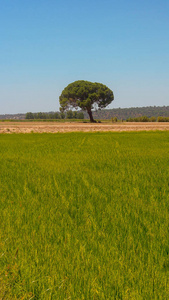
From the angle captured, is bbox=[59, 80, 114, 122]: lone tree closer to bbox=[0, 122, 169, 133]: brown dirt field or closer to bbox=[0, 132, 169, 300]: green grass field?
bbox=[0, 122, 169, 133]: brown dirt field

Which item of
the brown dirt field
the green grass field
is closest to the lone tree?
the brown dirt field

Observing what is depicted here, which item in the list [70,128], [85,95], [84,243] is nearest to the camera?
[84,243]

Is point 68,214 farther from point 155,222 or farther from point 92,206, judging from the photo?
point 155,222

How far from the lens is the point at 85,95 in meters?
75.4

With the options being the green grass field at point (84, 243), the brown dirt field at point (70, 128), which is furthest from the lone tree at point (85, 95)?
the green grass field at point (84, 243)

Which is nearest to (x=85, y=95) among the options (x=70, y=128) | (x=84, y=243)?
(x=70, y=128)

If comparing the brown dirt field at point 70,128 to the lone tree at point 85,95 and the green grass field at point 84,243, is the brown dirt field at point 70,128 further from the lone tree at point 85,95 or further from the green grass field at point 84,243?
the green grass field at point 84,243

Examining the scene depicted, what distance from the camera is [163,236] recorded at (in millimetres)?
3115

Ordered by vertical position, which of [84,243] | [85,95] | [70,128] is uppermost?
[85,95]

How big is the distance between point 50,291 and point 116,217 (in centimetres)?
180

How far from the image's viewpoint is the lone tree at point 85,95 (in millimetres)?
73938

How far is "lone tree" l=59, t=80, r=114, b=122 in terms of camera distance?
73.9 m

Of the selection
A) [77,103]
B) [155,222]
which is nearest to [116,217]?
[155,222]

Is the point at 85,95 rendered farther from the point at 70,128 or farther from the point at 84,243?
the point at 84,243
